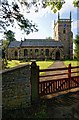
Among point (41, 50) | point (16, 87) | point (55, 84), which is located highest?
point (41, 50)

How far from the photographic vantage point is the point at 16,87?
6.94 meters

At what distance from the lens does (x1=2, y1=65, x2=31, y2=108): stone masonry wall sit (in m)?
6.53

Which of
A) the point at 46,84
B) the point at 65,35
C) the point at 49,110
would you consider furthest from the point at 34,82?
the point at 65,35

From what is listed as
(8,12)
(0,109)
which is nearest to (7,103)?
(0,109)

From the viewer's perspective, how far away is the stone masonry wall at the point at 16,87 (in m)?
6.53

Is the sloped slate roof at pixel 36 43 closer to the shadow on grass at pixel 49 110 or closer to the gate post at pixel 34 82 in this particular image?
the shadow on grass at pixel 49 110

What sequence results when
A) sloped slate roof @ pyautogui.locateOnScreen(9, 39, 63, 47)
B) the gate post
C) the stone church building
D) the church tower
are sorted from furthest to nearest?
the church tower → sloped slate roof @ pyautogui.locateOnScreen(9, 39, 63, 47) → the stone church building → the gate post

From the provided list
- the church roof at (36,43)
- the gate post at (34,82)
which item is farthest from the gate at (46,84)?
the church roof at (36,43)

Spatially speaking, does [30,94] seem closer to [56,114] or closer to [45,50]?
A: [56,114]

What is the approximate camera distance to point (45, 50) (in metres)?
58.3

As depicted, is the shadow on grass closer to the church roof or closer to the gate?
the gate

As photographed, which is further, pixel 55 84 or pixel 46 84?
pixel 55 84

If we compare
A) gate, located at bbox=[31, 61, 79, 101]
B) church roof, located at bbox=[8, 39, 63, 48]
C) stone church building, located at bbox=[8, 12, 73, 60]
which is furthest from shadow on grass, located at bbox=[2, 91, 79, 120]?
church roof, located at bbox=[8, 39, 63, 48]

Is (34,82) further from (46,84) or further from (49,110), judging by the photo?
(49,110)
